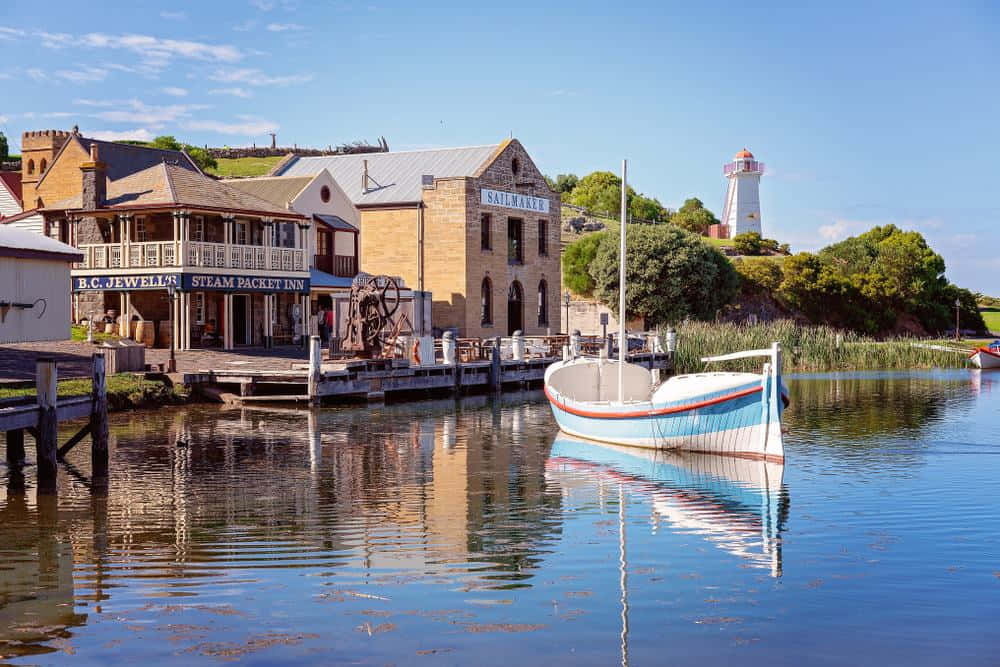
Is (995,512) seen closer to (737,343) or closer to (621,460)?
(621,460)

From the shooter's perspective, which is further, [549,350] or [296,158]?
[296,158]

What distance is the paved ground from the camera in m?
32.9

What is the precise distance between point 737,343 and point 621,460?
3070 centimetres

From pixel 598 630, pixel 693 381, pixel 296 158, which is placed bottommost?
pixel 598 630

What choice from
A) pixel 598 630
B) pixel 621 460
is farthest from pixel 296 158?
pixel 598 630

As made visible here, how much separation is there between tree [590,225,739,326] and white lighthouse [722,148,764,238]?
57057 millimetres

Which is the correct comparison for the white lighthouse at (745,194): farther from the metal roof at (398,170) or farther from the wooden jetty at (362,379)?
the wooden jetty at (362,379)

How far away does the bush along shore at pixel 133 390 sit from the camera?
29109 mm

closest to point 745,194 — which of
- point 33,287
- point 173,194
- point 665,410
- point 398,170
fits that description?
point 398,170

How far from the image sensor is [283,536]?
51.5 feet

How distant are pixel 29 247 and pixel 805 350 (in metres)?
42.6

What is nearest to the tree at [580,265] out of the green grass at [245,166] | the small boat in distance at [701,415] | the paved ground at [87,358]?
the green grass at [245,166]

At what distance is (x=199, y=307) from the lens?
4372 centimetres

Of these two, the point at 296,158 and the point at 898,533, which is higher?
the point at 296,158
